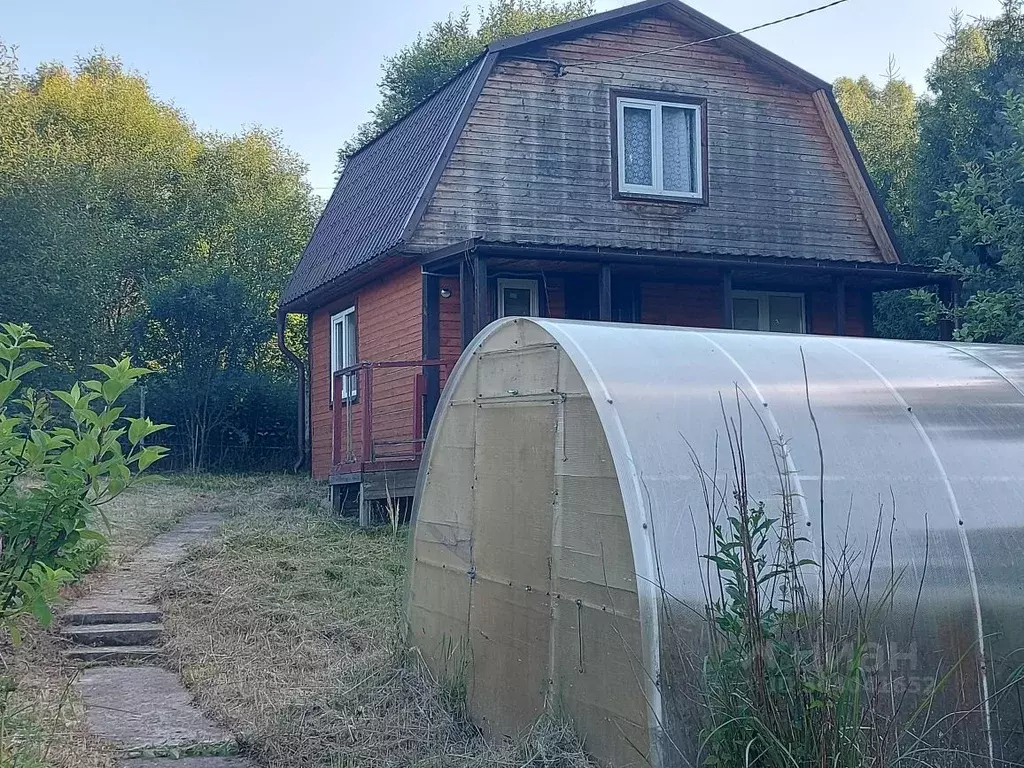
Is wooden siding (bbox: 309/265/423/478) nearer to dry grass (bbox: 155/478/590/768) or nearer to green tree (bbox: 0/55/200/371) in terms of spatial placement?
dry grass (bbox: 155/478/590/768)

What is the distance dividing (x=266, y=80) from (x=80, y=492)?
17628 millimetres

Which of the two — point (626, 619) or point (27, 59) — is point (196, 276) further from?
point (626, 619)

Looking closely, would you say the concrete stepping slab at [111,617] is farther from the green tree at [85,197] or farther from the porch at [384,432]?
the green tree at [85,197]

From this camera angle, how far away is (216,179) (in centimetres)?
2748

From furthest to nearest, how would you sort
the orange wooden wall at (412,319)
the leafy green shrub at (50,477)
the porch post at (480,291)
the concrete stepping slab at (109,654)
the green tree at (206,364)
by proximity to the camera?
1. the green tree at (206,364)
2. the orange wooden wall at (412,319)
3. the porch post at (480,291)
4. the concrete stepping slab at (109,654)
5. the leafy green shrub at (50,477)

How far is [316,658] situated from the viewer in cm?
653

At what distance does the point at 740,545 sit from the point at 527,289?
9.67 m

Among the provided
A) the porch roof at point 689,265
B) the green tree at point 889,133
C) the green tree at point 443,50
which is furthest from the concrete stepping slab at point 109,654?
the green tree at point 443,50

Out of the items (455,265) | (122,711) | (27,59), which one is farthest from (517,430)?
(27,59)

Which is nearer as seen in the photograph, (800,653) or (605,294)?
(800,653)

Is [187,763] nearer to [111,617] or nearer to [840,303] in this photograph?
[111,617]

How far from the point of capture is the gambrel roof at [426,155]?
12594mm

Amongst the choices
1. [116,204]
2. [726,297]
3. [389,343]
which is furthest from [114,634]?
[116,204]

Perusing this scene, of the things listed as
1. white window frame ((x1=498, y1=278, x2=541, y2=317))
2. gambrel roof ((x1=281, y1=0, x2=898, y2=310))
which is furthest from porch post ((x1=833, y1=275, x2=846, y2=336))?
white window frame ((x1=498, y1=278, x2=541, y2=317))
